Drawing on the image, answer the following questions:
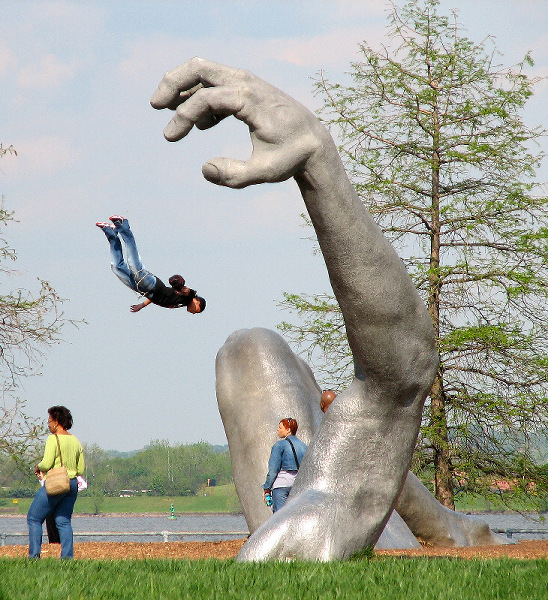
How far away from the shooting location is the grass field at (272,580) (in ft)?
13.4

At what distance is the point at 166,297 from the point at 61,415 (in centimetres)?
176

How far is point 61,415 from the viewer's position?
7367mm

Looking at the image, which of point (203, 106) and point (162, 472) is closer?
point (203, 106)

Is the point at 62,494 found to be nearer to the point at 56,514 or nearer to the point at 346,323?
the point at 56,514

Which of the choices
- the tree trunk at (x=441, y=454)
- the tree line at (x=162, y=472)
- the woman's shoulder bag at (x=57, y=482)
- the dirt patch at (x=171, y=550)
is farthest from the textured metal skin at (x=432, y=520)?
the tree line at (x=162, y=472)

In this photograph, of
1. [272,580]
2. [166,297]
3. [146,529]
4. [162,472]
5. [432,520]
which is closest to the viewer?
[272,580]

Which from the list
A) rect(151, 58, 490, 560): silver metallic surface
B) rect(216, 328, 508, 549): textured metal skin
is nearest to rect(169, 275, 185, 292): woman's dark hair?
rect(216, 328, 508, 549): textured metal skin

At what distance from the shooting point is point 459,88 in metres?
→ 15.6

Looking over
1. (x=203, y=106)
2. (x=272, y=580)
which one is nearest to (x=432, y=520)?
(x=272, y=580)

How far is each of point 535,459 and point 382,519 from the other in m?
10.0

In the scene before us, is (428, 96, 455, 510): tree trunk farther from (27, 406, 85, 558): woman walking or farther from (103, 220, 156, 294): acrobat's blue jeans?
(27, 406, 85, 558): woman walking

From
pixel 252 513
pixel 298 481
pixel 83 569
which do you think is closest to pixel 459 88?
pixel 252 513

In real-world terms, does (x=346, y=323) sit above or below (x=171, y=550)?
above

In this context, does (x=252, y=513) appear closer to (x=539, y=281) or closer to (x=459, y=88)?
(x=539, y=281)
